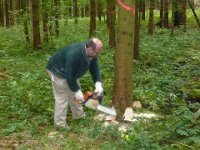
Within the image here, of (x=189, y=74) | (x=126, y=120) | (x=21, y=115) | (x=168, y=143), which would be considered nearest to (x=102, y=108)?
(x=126, y=120)

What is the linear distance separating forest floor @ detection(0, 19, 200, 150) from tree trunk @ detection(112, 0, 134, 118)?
53 centimetres

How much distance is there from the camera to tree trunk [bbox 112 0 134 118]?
267 inches

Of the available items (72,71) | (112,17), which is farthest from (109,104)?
(112,17)

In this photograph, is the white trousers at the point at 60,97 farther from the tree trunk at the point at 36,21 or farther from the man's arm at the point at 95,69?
the tree trunk at the point at 36,21

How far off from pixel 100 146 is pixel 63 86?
1.52 metres

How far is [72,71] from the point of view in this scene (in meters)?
6.30

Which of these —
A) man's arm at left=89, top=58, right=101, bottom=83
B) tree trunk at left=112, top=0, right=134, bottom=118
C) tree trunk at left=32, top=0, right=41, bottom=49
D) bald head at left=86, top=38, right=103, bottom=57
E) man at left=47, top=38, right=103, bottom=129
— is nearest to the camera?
bald head at left=86, top=38, right=103, bottom=57

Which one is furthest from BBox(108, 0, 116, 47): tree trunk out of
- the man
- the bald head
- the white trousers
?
the bald head

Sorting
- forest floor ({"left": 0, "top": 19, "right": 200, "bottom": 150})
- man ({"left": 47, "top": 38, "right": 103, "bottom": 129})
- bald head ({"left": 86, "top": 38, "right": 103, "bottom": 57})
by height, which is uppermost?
bald head ({"left": 86, "top": 38, "right": 103, "bottom": 57})

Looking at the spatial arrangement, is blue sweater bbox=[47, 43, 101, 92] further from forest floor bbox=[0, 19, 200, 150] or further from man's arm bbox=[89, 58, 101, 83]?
forest floor bbox=[0, 19, 200, 150]

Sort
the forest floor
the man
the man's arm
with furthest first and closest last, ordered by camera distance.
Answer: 1. the man's arm
2. the man
3. the forest floor

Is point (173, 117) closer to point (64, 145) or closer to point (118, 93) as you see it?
point (118, 93)

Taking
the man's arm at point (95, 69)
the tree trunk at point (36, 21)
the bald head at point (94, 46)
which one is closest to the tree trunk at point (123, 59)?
the man's arm at point (95, 69)

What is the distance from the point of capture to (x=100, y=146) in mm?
5918
